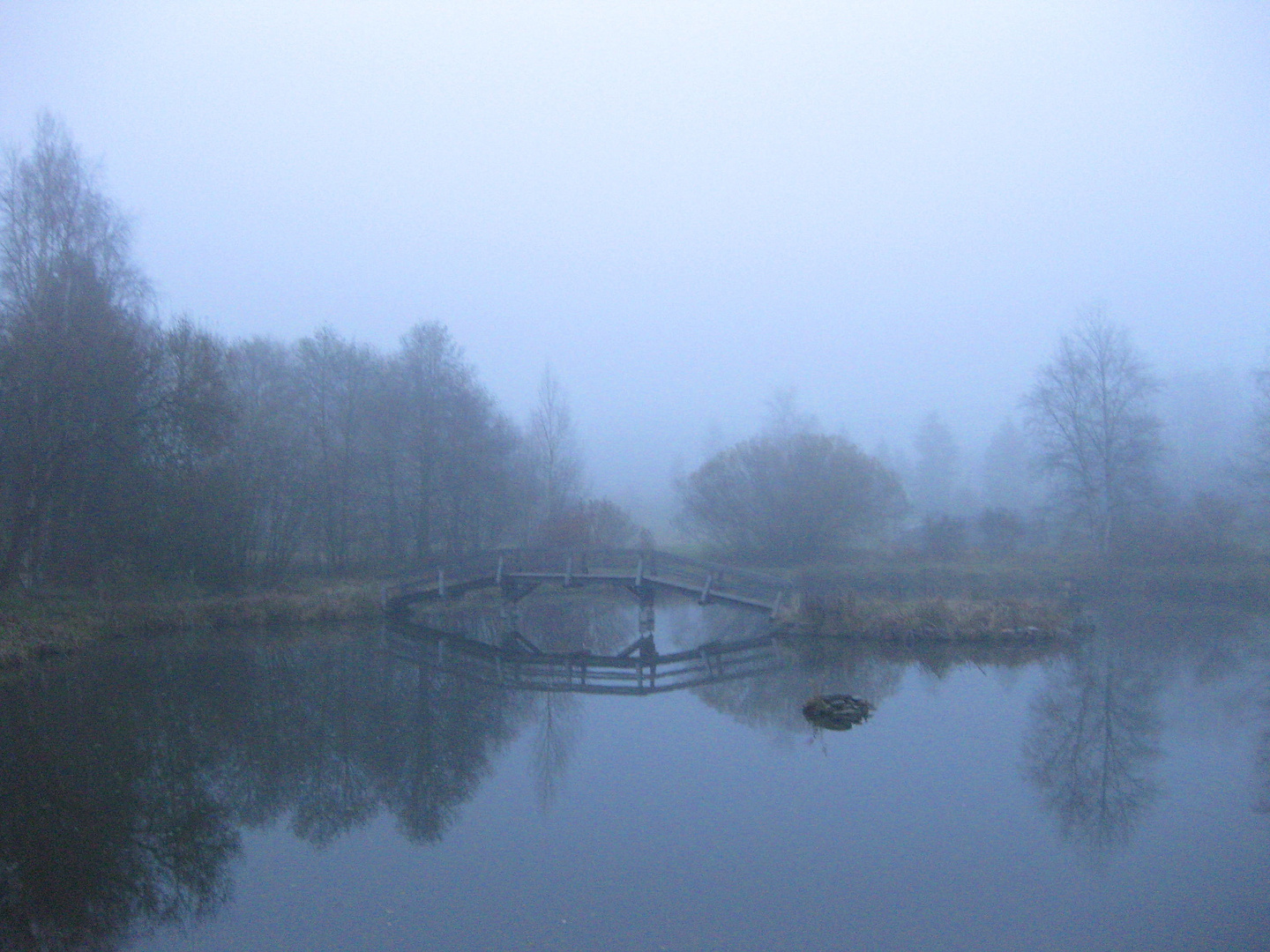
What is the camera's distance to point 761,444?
1423 inches

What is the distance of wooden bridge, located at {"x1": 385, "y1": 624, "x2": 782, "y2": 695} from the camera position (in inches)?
702

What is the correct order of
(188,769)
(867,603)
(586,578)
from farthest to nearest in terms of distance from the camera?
(586,578), (867,603), (188,769)

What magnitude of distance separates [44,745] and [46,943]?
6507 millimetres

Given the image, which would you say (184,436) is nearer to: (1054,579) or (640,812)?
(640,812)

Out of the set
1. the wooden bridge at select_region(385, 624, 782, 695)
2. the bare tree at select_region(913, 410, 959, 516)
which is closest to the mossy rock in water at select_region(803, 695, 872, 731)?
the wooden bridge at select_region(385, 624, 782, 695)

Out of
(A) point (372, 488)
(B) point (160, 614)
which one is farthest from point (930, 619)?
(A) point (372, 488)

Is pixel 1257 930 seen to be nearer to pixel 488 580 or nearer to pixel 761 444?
pixel 488 580

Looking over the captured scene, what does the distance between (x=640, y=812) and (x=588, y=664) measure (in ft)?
33.6

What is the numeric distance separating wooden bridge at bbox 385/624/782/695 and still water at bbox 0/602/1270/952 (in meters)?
0.76

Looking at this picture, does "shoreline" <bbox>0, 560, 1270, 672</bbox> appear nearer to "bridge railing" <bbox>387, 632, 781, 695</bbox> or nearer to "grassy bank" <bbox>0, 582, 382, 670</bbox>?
"grassy bank" <bbox>0, 582, 382, 670</bbox>

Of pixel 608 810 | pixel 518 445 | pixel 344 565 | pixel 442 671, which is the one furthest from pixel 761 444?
pixel 608 810

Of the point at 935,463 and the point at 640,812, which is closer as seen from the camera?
the point at 640,812

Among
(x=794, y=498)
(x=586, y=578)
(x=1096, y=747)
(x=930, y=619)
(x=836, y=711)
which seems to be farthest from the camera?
(x=794, y=498)

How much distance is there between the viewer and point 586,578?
2498 cm
